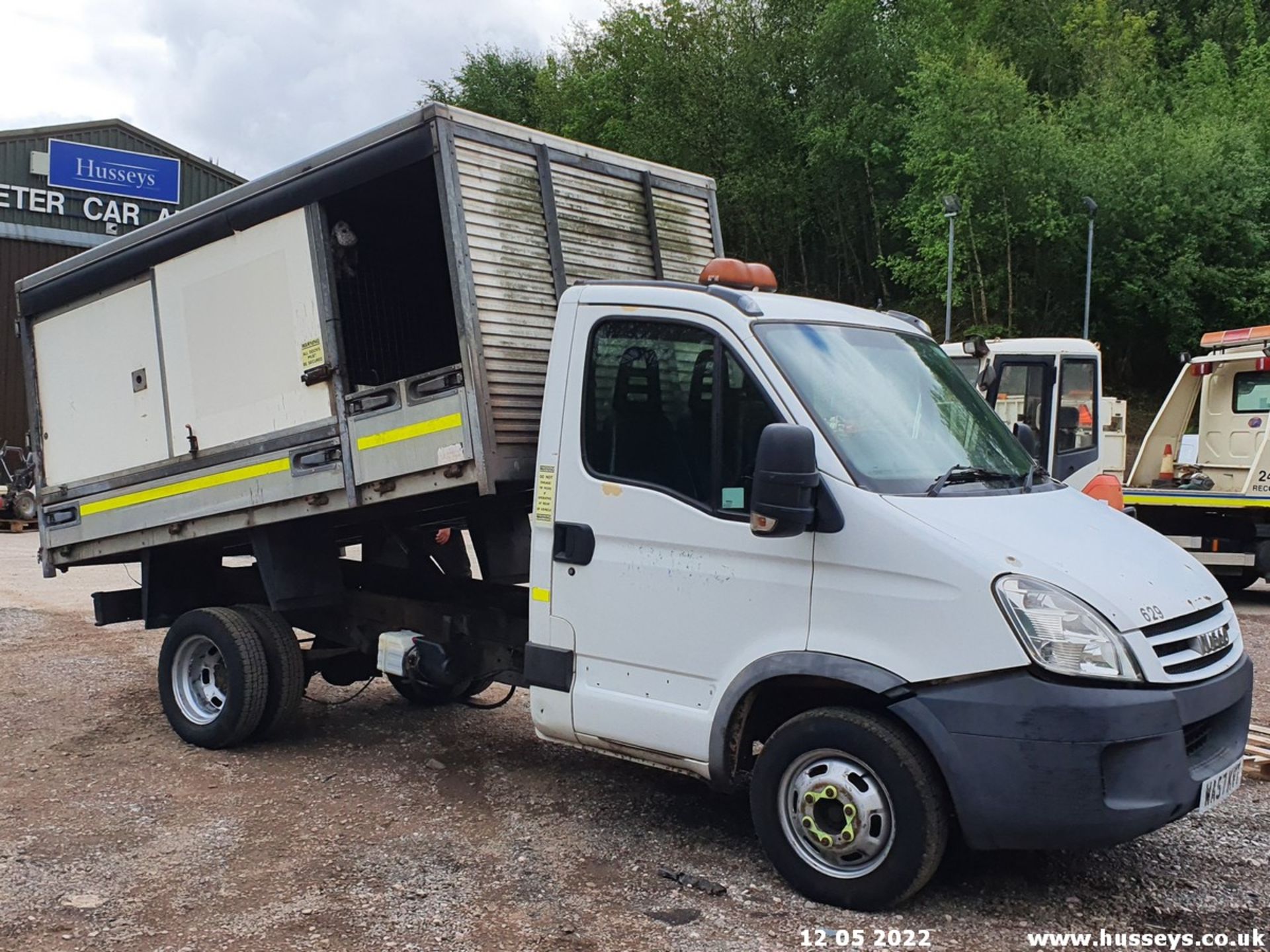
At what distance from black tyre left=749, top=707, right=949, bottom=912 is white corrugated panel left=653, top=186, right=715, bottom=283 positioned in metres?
3.18

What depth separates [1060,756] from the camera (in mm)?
3842

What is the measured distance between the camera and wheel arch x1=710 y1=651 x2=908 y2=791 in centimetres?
416

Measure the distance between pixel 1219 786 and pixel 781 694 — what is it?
5.20 feet

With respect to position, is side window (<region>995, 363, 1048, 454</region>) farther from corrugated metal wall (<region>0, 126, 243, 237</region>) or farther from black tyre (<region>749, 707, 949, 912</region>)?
corrugated metal wall (<region>0, 126, 243, 237</region>)

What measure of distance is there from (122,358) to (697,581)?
4145 millimetres

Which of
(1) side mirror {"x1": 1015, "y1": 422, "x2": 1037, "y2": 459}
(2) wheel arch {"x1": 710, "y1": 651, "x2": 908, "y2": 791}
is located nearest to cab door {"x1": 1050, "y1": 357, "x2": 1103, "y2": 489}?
(1) side mirror {"x1": 1015, "y1": 422, "x2": 1037, "y2": 459}

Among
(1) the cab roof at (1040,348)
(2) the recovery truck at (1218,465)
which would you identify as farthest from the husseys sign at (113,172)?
(2) the recovery truck at (1218,465)

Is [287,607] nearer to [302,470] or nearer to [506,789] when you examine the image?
[302,470]

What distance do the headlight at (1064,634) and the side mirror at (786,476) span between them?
73cm

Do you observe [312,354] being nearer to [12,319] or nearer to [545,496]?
[545,496]

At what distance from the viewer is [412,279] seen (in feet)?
22.8

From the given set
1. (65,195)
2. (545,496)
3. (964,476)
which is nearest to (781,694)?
(964,476)

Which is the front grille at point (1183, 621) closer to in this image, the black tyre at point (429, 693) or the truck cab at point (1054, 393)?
the black tyre at point (429, 693)

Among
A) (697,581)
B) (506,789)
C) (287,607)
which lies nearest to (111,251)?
(287,607)
